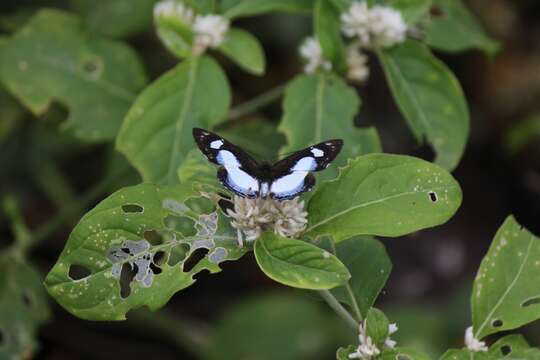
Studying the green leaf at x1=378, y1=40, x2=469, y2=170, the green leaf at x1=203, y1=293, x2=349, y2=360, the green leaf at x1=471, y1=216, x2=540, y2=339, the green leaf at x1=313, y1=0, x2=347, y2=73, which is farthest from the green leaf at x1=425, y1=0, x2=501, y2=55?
the green leaf at x1=203, y1=293, x2=349, y2=360

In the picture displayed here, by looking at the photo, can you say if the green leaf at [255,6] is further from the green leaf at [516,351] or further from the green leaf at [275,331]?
the green leaf at [275,331]

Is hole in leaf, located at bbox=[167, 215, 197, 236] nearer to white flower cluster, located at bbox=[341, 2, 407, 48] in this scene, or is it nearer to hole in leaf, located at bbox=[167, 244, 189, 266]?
hole in leaf, located at bbox=[167, 244, 189, 266]

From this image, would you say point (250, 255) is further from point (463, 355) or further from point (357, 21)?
point (463, 355)

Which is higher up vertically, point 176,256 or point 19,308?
point 176,256

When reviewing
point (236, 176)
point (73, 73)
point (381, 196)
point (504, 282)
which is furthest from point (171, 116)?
point (504, 282)

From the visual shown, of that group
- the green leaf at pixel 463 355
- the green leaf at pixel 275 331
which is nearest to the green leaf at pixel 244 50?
the green leaf at pixel 463 355

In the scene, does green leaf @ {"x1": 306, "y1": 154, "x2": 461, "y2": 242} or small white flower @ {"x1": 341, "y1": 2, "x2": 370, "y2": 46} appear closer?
green leaf @ {"x1": 306, "y1": 154, "x2": 461, "y2": 242}

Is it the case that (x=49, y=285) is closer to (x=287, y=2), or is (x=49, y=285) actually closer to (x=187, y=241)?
(x=187, y=241)
